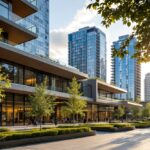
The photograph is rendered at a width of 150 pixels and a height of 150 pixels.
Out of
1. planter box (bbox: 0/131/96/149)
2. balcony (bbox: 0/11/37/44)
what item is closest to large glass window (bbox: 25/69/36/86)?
balcony (bbox: 0/11/37/44)

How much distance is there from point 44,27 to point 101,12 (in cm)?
10928

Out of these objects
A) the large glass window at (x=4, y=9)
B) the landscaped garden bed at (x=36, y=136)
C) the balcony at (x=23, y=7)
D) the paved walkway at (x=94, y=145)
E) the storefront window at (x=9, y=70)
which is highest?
the balcony at (x=23, y=7)

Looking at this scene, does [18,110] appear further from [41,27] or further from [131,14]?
[41,27]

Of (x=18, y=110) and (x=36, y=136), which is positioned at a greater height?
(x=18, y=110)

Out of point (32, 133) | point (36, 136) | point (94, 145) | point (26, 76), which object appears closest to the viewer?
point (94, 145)

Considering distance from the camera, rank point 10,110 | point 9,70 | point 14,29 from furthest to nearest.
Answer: point 10,110 < point 9,70 < point 14,29

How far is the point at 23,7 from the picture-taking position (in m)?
43.8

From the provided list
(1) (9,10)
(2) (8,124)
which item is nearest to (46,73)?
(2) (8,124)

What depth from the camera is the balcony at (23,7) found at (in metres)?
42.4

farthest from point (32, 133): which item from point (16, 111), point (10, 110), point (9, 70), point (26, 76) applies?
point (26, 76)

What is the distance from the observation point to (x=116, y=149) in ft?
70.6

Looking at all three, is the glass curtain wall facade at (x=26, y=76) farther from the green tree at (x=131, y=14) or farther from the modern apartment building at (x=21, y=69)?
the green tree at (x=131, y=14)

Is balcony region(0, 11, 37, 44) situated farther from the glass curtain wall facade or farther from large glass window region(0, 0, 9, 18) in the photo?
the glass curtain wall facade

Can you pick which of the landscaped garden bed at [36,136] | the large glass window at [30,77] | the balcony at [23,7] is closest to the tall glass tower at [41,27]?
the large glass window at [30,77]
